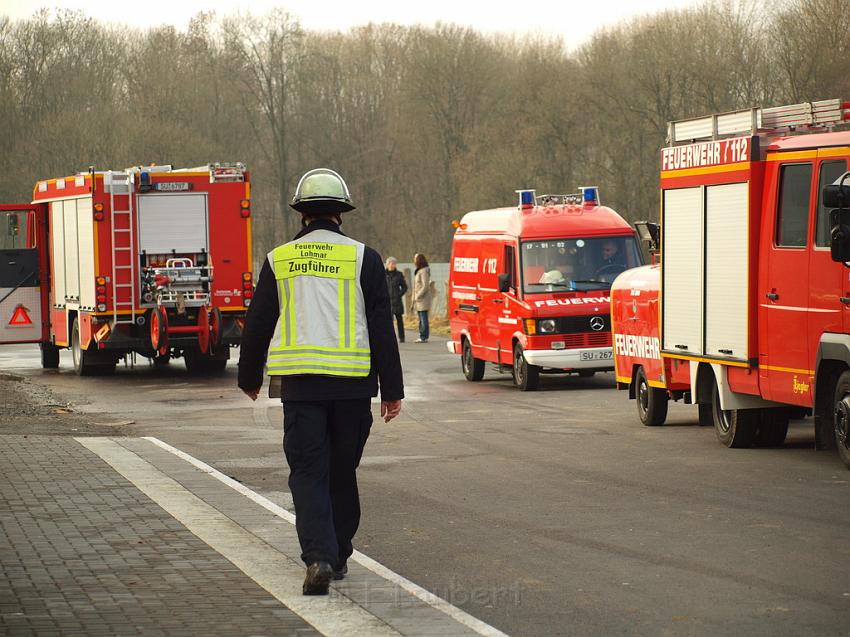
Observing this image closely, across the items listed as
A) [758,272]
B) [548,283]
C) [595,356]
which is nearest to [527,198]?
[548,283]

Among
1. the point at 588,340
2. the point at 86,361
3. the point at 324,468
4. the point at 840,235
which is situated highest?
the point at 840,235

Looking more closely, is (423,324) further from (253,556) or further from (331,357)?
(331,357)

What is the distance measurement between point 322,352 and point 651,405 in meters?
9.23

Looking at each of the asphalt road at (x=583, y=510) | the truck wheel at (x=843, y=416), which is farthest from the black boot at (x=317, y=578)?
the truck wheel at (x=843, y=416)

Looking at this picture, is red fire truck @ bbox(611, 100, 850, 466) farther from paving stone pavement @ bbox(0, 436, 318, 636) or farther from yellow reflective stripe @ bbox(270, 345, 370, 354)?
paving stone pavement @ bbox(0, 436, 318, 636)

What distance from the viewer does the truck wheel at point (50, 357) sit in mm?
27906

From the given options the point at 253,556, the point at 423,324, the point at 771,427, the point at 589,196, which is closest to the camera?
the point at 253,556

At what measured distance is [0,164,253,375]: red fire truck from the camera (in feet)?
80.2

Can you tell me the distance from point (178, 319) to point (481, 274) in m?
4.99

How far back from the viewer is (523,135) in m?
53.8

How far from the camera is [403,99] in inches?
2485

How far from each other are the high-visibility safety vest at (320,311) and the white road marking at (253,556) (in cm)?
106

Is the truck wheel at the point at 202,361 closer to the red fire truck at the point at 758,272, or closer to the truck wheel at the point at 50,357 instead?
the truck wheel at the point at 50,357

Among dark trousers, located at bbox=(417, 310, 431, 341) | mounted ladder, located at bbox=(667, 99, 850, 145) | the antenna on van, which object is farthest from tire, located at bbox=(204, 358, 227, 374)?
mounted ladder, located at bbox=(667, 99, 850, 145)
